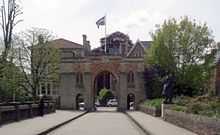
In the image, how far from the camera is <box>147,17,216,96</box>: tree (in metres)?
61.8

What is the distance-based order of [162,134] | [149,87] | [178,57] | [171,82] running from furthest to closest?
[149,87] < [178,57] < [171,82] < [162,134]

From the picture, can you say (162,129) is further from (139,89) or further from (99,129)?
(139,89)

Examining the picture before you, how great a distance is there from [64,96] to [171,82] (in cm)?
4150

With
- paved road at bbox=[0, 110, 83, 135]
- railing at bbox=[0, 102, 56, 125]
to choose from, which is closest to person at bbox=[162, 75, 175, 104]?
paved road at bbox=[0, 110, 83, 135]

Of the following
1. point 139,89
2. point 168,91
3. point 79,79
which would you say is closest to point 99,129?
point 168,91

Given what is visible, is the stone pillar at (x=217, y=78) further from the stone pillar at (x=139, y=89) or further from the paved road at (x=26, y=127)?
the paved road at (x=26, y=127)

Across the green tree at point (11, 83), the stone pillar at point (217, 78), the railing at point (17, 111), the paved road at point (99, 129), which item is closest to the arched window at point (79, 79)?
the green tree at point (11, 83)

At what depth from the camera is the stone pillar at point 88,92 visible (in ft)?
279

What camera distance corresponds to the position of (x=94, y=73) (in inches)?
3366

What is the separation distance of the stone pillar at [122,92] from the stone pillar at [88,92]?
4.25 metres

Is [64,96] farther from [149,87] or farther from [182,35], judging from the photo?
[182,35]

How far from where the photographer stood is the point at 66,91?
85.8 metres

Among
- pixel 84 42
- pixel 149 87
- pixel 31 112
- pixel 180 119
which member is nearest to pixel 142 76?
pixel 149 87

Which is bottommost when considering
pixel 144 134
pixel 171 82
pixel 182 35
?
pixel 144 134
